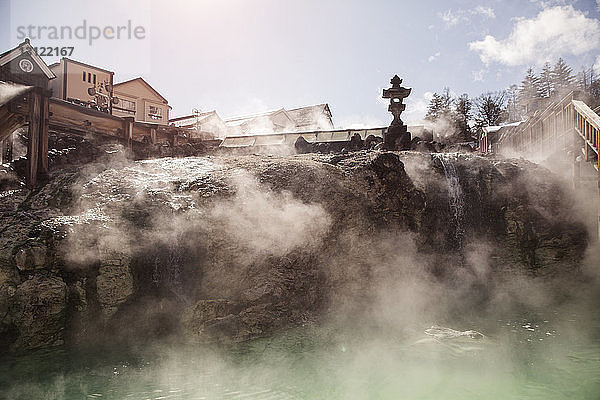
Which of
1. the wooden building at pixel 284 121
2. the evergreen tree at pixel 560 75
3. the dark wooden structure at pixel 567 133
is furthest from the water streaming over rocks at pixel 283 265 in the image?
the evergreen tree at pixel 560 75

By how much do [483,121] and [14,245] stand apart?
115 ft

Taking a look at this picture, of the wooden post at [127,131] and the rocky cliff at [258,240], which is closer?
the rocky cliff at [258,240]

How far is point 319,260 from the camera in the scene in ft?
23.5

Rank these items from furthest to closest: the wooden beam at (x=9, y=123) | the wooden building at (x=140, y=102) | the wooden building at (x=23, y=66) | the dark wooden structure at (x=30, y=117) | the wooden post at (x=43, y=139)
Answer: the wooden building at (x=140, y=102)
the wooden building at (x=23, y=66)
the wooden beam at (x=9, y=123)
the wooden post at (x=43, y=139)
the dark wooden structure at (x=30, y=117)

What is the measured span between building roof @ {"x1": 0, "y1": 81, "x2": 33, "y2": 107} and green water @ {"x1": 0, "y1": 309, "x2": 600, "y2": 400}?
485 centimetres

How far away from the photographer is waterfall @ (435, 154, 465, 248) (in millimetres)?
8855

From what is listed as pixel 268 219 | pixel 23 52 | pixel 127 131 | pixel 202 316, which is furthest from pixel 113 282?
pixel 23 52

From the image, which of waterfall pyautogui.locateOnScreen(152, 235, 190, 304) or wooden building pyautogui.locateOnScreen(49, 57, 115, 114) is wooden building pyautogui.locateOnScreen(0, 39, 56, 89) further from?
waterfall pyautogui.locateOnScreen(152, 235, 190, 304)

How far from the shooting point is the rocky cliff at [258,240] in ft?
18.7

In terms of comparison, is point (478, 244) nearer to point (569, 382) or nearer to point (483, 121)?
point (569, 382)

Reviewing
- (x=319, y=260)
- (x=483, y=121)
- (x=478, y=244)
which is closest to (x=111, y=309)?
(x=319, y=260)

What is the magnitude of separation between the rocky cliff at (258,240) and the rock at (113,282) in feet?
0.05

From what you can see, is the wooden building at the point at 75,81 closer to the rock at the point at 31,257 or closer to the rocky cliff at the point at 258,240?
the rocky cliff at the point at 258,240

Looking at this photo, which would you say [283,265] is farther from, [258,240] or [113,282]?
[113,282]
